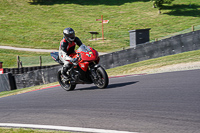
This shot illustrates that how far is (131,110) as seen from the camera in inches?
213

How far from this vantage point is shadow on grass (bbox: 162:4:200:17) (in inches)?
1909

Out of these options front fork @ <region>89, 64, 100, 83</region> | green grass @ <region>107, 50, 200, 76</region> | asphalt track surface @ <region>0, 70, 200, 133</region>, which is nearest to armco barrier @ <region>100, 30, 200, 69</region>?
green grass @ <region>107, 50, 200, 76</region>

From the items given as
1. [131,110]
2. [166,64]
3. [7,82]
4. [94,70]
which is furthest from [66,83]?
[7,82]

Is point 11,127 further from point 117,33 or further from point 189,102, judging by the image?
point 117,33

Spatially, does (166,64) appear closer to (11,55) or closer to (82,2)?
(11,55)

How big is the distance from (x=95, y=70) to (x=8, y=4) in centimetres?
5633

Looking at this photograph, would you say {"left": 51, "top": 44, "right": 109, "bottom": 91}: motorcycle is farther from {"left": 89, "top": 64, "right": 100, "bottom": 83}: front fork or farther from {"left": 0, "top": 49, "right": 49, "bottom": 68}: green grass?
{"left": 0, "top": 49, "right": 49, "bottom": 68}: green grass

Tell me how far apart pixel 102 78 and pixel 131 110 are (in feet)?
9.30

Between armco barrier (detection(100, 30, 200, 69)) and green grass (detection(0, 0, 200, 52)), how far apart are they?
16.4m

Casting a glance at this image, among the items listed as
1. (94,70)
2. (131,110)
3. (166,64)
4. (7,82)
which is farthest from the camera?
(7,82)

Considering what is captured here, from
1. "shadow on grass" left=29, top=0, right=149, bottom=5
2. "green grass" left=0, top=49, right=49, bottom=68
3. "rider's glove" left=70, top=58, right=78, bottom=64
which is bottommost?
"green grass" left=0, top=49, right=49, bottom=68

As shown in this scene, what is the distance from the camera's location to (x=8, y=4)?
58812mm

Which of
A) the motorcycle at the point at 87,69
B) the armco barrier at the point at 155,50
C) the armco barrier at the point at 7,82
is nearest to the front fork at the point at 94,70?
the motorcycle at the point at 87,69

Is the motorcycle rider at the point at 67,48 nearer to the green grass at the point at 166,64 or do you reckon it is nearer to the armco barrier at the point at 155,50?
the green grass at the point at 166,64
